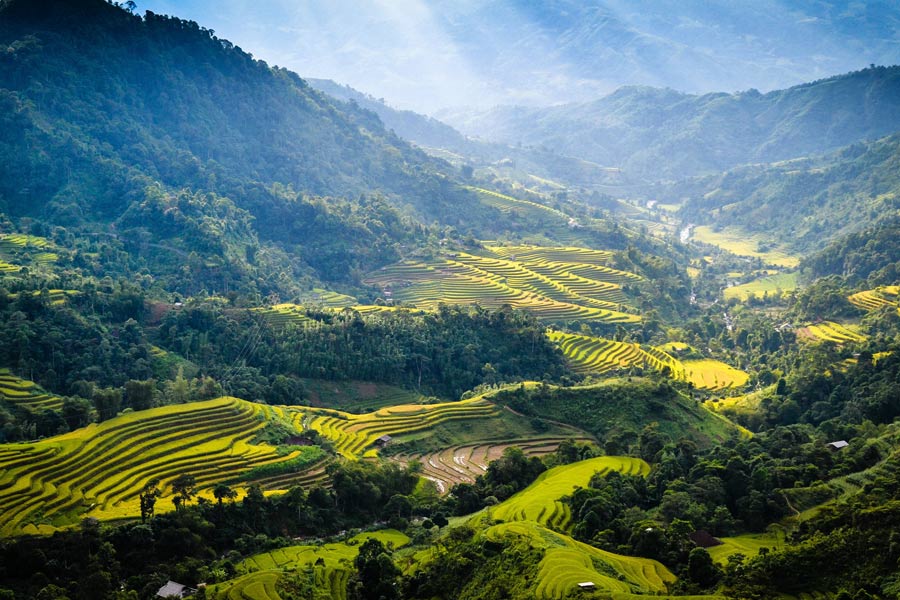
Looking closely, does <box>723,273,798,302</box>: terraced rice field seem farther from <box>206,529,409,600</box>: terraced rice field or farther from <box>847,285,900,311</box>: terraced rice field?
<box>206,529,409,600</box>: terraced rice field

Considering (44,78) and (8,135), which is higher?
(44,78)

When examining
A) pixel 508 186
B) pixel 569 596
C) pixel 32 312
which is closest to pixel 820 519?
pixel 569 596

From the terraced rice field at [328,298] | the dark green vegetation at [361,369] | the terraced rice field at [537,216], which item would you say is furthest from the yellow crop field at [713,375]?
the terraced rice field at [537,216]

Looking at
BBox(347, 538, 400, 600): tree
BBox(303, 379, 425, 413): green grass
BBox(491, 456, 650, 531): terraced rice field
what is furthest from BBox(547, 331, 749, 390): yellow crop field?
BBox(347, 538, 400, 600): tree

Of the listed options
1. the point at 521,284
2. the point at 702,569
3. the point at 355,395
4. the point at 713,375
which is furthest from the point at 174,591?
the point at 521,284

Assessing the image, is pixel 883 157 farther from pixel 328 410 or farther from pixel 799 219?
pixel 328 410
